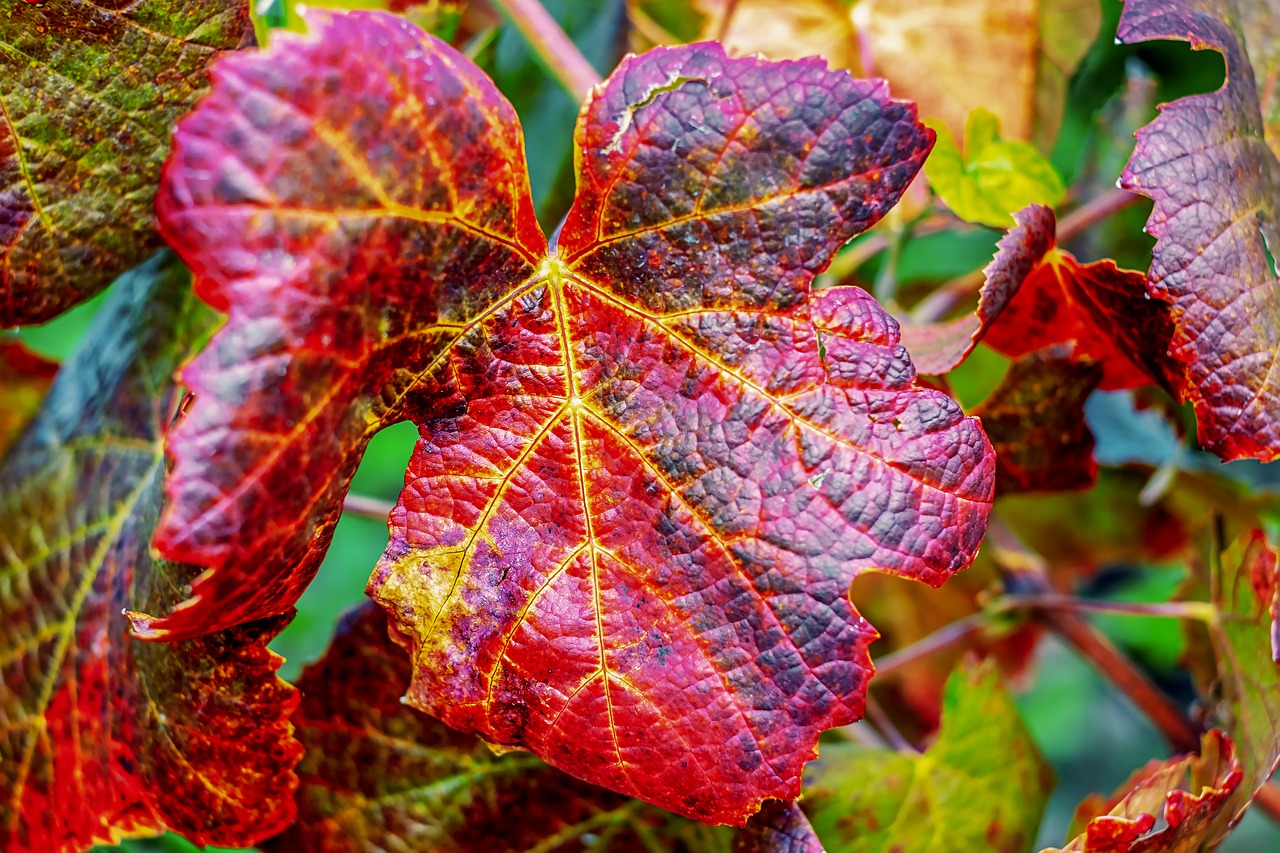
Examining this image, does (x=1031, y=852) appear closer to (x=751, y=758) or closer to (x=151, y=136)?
(x=751, y=758)

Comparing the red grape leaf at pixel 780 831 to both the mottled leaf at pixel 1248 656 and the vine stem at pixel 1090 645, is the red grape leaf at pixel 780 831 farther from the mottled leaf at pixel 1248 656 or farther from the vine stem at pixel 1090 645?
the vine stem at pixel 1090 645

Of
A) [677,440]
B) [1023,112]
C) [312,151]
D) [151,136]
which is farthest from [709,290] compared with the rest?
[1023,112]

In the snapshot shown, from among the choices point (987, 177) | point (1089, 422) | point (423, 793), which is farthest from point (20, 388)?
point (1089, 422)

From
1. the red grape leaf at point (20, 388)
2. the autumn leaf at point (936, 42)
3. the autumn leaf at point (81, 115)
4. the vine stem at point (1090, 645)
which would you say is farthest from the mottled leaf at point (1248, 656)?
the red grape leaf at point (20, 388)

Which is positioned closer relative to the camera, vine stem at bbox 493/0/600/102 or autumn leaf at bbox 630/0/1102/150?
vine stem at bbox 493/0/600/102

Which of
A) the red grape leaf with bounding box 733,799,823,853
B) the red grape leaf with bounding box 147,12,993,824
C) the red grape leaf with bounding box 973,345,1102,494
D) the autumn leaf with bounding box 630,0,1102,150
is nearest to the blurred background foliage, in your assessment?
the autumn leaf with bounding box 630,0,1102,150

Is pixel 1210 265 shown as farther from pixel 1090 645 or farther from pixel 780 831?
pixel 1090 645

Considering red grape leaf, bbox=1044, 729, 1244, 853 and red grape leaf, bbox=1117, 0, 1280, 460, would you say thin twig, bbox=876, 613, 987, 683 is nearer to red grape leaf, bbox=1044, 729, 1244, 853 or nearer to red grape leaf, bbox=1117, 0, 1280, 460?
red grape leaf, bbox=1044, 729, 1244, 853
